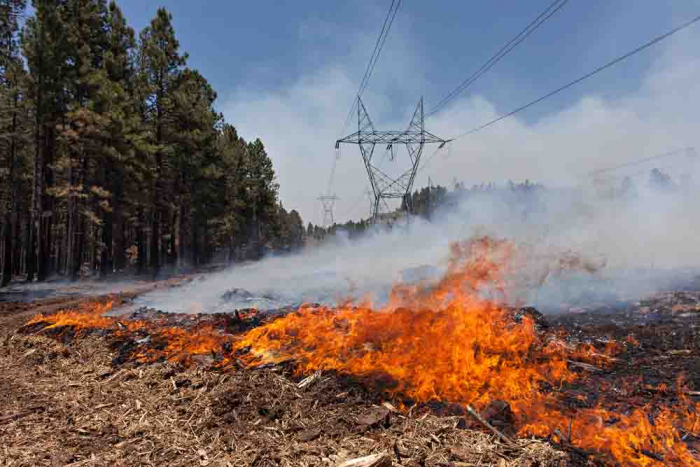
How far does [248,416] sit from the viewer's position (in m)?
4.84

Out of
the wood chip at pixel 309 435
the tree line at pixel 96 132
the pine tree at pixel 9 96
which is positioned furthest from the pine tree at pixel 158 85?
the wood chip at pixel 309 435

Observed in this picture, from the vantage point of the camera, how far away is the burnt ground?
155 inches

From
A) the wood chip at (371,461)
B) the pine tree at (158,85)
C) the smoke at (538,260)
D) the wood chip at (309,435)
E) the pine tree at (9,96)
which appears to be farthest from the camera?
the pine tree at (158,85)

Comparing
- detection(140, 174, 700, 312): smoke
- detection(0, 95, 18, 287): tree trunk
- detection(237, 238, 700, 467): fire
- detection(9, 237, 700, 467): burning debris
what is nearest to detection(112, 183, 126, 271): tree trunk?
detection(0, 95, 18, 287): tree trunk

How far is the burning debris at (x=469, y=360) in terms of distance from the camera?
4.21 metres

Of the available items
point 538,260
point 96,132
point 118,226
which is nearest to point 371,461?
point 538,260

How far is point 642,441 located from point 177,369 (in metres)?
6.47

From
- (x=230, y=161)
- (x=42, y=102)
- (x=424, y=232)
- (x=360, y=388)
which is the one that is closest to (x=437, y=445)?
(x=360, y=388)

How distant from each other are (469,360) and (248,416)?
3312 mm

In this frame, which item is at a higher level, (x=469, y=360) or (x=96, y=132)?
(x=96, y=132)

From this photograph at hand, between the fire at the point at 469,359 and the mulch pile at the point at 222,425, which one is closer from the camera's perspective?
the mulch pile at the point at 222,425

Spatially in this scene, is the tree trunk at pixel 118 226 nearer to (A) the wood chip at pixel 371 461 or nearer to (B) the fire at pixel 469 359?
(B) the fire at pixel 469 359

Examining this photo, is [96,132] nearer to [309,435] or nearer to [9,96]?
[9,96]

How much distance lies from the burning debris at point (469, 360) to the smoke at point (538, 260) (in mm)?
3367
